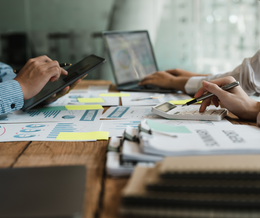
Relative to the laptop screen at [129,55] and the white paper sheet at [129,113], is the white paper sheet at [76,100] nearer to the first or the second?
the white paper sheet at [129,113]

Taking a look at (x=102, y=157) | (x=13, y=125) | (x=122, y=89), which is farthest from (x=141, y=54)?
(x=102, y=157)

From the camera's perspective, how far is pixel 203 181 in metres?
0.28

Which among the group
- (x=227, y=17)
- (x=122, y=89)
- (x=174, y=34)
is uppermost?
(x=227, y=17)

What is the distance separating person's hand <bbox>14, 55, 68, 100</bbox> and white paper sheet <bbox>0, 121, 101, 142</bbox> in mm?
147

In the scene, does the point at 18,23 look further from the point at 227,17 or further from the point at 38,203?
the point at 38,203

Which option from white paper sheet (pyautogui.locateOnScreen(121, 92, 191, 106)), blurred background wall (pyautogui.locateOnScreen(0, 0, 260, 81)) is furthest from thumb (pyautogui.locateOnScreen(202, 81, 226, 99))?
blurred background wall (pyautogui.locateOnScreen(0, 0, 260, 81))

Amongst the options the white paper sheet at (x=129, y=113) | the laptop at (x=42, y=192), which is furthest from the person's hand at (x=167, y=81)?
the laptop at (x=42, y=192)

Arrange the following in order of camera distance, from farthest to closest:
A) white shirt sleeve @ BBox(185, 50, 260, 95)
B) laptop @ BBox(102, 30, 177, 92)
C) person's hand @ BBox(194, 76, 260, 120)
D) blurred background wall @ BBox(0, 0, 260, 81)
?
blurred background wall @ BBox(0, 0, 260, 81) < laptop @ BBox(102, 30, 177, 92) < white shirt sleeve @ BBox(185, 50, 260, 95) < person's hand @ BBox(194, 76, 260, 120)

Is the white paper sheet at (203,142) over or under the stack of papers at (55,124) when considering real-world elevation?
over

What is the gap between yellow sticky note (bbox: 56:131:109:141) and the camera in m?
0.56

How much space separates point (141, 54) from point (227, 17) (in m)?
0.83

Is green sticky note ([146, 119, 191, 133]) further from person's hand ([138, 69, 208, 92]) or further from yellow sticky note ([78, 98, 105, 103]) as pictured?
person's hand ([138, 69, 208, 92])

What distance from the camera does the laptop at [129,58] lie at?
131cm

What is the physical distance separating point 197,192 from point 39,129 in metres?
0.46
